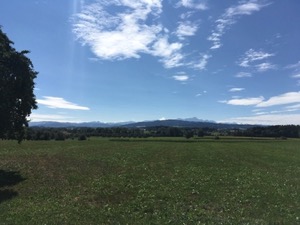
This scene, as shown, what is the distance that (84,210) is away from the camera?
17.9 m

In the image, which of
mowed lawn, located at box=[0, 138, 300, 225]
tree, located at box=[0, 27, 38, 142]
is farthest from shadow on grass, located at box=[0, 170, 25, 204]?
tree, located at box=[0, 27, 38, 142]

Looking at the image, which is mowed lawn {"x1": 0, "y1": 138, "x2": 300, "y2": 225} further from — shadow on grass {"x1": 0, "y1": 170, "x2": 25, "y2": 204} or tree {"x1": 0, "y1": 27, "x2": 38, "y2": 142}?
tree {"x1": 0, "y1": 27, "x2": 38, "y2": 142}

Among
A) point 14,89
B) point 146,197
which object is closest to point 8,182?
point 14,89

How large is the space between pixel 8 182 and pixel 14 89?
9.49 m

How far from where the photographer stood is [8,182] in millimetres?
26766

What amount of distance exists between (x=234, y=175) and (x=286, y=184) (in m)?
5.47

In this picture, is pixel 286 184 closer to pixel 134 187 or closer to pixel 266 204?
pixel 266 204

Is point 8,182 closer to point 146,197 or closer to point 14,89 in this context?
point 14,89

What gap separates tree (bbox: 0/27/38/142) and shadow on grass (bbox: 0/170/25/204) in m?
3.89

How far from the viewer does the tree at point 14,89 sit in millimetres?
30375

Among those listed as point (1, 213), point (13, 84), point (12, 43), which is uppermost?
point (12, 43)

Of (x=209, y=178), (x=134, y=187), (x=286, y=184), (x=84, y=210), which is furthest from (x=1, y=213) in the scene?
(x=286, y=184)

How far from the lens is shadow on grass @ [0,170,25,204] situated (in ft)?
71.1

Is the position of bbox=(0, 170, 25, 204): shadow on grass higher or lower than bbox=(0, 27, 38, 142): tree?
lower
